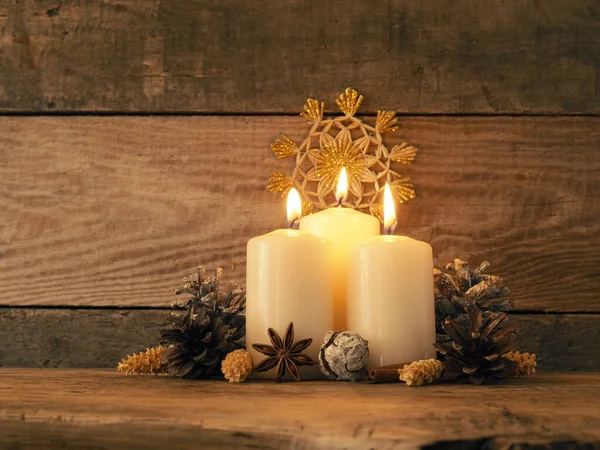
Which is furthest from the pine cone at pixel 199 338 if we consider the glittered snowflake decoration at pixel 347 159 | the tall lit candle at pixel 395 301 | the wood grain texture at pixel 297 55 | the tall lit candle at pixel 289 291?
the wood grain texture at pixel 297 55

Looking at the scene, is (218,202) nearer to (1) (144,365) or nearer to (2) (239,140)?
(2) (239,140)

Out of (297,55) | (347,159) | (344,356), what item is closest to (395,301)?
(344,356)

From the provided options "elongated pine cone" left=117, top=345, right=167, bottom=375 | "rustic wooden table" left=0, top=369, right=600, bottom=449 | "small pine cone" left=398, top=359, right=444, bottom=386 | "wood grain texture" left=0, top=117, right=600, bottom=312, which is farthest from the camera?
"wood grain texture" left=0, top=117, right=600, bottom=312

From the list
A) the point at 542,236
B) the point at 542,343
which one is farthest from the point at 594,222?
the point at 542,343

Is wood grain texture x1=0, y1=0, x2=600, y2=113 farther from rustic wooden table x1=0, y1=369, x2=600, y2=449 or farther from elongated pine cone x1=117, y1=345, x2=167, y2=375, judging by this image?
rustic wooden table x1=0, y1=369, x2=600, y2=449

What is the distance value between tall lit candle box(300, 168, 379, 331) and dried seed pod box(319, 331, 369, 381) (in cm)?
9

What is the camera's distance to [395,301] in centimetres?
64

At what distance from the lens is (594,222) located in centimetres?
90

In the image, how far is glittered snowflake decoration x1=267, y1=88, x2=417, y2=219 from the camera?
91 centimetres

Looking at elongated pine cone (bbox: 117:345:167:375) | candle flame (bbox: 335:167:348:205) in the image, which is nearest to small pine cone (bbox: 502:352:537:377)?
candle flame (bbox: 335:167:348:205)

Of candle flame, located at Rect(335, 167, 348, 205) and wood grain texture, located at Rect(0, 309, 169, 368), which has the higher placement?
candle flame, located at Rect(335, 167, 348, 205)

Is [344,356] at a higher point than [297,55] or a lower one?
lower

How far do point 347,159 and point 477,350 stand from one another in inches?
15.7

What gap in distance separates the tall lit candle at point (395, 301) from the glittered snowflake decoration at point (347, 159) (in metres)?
0.26
